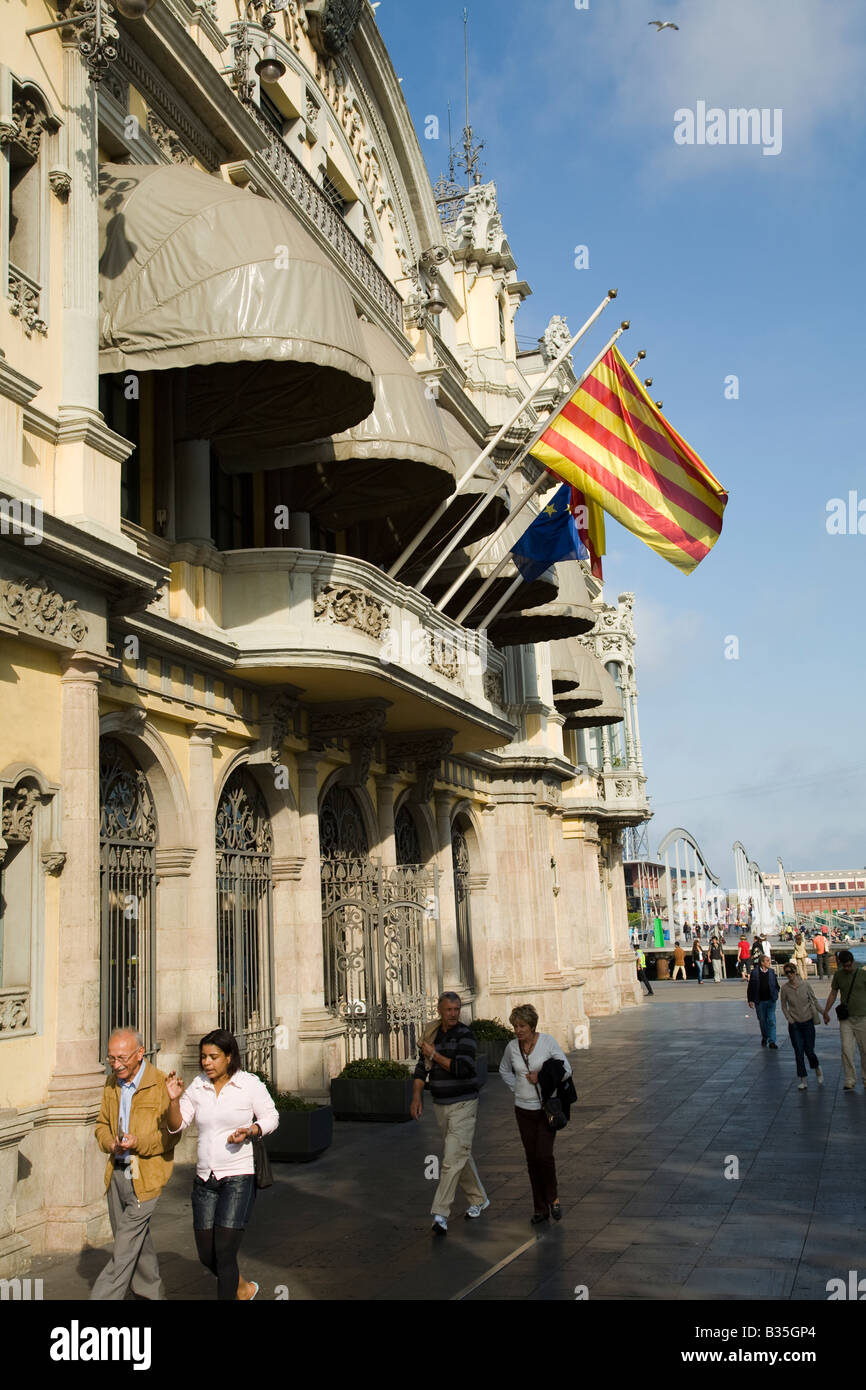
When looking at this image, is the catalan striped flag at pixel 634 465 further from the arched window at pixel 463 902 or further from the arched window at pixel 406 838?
the arched window at pixel 463 902

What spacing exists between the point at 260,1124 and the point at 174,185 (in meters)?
8.95

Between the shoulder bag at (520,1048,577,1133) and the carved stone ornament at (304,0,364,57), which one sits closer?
the shoulder bag at (520,1048,577,1133)

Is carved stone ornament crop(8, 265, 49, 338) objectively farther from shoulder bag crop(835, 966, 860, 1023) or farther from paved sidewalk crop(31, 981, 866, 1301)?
shoulder bag crop(835, 966, 860, 1023)

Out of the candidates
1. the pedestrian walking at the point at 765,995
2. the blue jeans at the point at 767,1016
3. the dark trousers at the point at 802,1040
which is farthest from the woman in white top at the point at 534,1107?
the blue jeans at the point at 767,1016

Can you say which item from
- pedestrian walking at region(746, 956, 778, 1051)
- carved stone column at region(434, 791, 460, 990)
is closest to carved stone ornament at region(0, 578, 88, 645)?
carved stone column at region(434, 791, 460, 990)

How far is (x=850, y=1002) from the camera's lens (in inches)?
607

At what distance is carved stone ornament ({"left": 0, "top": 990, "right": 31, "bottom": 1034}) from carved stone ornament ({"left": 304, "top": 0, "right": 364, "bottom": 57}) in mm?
15190

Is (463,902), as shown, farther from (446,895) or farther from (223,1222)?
(223,1222)

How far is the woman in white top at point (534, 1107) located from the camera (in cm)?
924

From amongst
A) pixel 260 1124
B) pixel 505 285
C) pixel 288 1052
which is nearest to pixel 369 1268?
pixel 260 1124

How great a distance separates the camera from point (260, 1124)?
663 cm

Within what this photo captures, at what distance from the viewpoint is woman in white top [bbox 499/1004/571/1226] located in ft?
30.3

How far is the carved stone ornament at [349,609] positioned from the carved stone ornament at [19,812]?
5.36 metres

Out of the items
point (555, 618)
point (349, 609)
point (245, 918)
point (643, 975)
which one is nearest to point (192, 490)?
point (349, 609)
